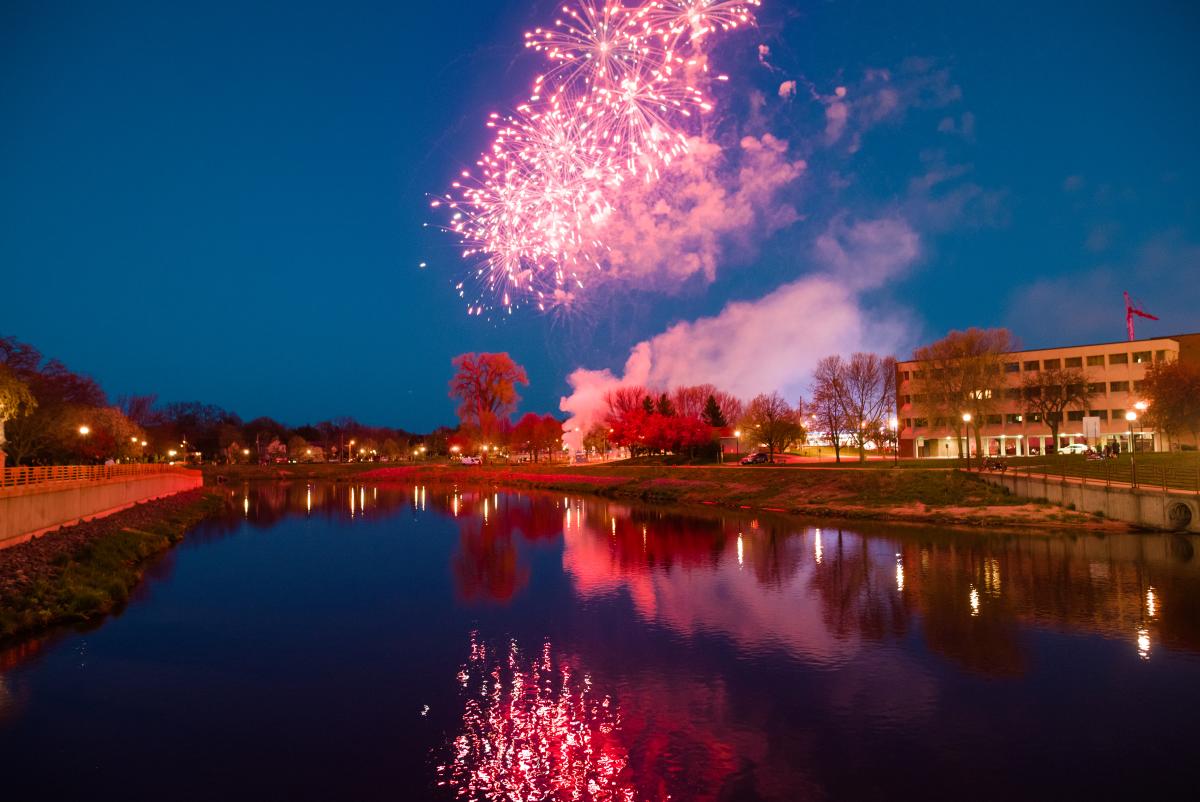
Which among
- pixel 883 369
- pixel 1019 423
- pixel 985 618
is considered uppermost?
pixel 883 369

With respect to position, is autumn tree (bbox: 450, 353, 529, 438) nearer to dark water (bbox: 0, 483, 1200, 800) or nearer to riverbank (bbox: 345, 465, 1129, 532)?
riverbank (bbox: 345, 465, 1129, 532)

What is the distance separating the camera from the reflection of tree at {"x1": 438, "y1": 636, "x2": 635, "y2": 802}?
955 centimetres

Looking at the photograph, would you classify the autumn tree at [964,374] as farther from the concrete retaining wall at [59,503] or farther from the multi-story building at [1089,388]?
the concrete retaining wall at [59,503]

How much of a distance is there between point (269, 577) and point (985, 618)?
24085mm

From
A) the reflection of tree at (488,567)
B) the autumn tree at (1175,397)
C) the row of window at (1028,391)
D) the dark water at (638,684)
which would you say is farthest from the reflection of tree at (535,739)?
the row of window at (1028,391)

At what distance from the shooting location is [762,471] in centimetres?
5938

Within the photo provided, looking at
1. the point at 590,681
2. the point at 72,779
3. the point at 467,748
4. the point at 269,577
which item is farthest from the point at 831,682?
the point at 269,577

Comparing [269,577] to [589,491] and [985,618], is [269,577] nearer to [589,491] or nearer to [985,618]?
[985,618]

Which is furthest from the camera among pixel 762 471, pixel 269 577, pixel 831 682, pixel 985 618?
pixel 762 471

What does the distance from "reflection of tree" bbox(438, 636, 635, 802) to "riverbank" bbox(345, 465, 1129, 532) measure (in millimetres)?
29451

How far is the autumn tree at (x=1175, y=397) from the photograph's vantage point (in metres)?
47.6

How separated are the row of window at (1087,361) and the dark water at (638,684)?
5358 cm

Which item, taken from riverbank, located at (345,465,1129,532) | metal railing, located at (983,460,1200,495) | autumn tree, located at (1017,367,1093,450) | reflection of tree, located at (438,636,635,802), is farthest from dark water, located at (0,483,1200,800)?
autumn tree, located at (1017,367,1093,450)

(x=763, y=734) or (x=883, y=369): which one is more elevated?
(x=883, y=369)
